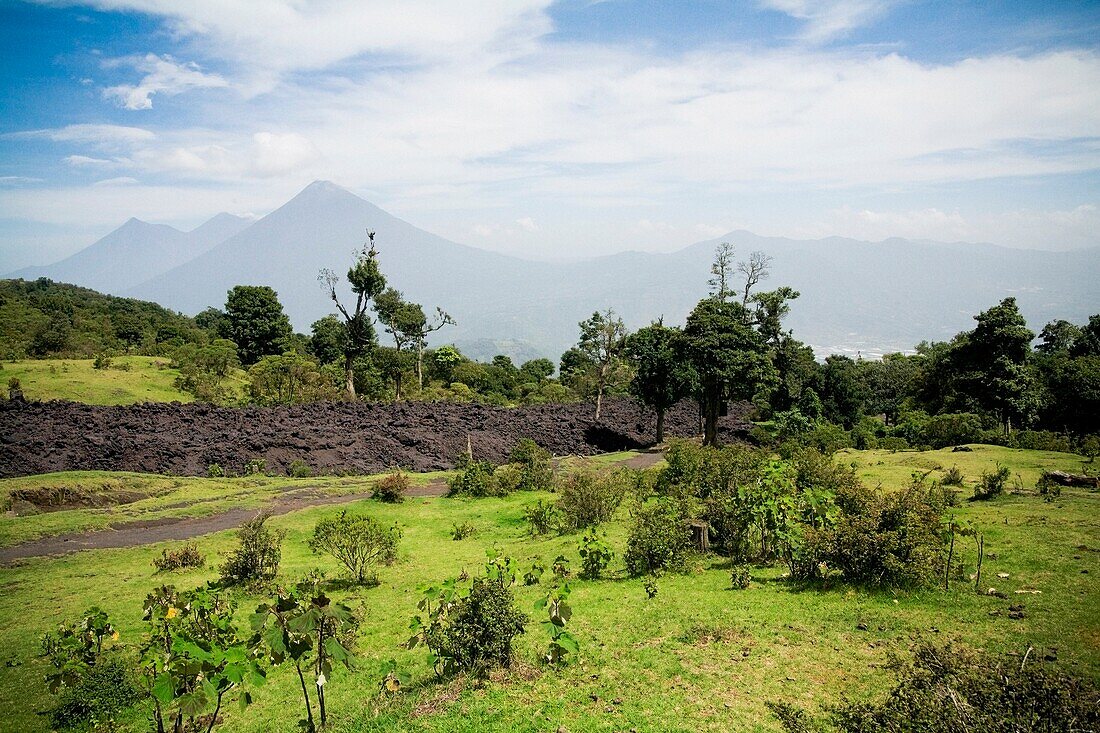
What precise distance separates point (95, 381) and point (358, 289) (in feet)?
60.2

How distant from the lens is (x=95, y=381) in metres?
37.5

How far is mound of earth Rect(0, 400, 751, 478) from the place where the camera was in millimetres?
25047

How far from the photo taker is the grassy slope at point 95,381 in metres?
34.9

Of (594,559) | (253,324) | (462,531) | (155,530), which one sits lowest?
(155,530)

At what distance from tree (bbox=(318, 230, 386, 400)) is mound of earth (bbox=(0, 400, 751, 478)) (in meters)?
5.10

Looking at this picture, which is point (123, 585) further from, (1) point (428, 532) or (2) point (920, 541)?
(2) point (920, 541)

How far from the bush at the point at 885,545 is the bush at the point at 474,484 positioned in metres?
14.8

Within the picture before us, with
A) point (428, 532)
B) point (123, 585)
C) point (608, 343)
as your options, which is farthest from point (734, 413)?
point (123, 585)

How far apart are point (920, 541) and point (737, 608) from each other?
3173 mm

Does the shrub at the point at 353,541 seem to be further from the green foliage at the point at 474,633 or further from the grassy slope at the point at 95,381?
the grassy slope at the point at 95,381

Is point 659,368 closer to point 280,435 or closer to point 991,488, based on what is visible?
point 991,488

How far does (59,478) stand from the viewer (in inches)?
817

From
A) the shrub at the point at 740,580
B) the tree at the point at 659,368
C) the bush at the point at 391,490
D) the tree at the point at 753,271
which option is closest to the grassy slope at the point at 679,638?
the shrub at the point at 740,580

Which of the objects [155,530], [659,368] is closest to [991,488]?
[659,368]
